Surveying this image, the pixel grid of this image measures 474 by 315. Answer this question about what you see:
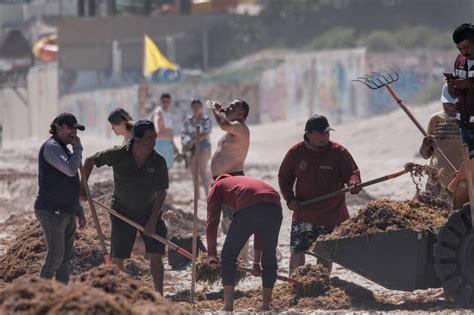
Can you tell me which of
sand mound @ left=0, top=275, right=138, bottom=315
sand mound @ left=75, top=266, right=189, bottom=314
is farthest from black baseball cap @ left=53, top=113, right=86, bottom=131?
sand mound @ left=0, top=275, right=138, bottom=315

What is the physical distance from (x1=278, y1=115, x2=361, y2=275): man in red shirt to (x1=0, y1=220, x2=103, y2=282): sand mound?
201 centimetres

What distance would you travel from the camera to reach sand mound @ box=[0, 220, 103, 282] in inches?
446

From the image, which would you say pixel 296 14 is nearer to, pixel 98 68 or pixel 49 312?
pixel 98 68

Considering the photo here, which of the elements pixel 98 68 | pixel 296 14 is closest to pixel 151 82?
pixel 98 68

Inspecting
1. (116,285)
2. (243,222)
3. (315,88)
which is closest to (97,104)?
(315,88)

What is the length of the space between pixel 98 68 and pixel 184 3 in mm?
9376

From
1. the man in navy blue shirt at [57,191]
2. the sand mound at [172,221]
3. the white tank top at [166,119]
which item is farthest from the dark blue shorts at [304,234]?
the white tank top at [166,119]

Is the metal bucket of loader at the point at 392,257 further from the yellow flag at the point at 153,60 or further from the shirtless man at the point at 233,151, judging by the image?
the yellow flag at the point at 153,60

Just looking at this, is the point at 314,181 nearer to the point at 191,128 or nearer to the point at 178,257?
the point at 178,257

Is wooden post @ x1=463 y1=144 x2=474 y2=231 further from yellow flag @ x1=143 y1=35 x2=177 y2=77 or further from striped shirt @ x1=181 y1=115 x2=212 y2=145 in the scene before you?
yellow flag @ x1=143 y1=35 x2=177 y2=77

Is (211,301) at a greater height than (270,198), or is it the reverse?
(270,198)

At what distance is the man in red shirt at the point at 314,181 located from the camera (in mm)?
10922

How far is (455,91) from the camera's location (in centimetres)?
929

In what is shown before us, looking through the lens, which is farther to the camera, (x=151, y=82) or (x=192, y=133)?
(x=151, y=82)
